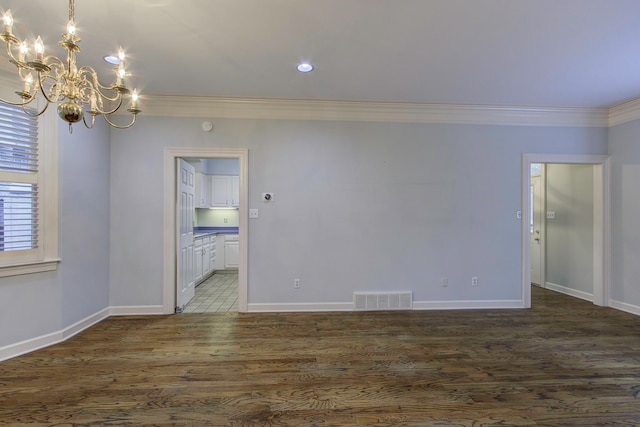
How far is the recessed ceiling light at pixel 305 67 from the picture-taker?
2842 mm

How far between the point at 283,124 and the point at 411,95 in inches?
65.0

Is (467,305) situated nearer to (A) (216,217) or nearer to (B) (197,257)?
(B) (197,257)

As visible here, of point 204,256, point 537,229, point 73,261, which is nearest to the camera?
point 73,261

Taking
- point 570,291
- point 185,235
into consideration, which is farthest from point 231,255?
point 570,291

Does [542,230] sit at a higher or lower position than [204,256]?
higher

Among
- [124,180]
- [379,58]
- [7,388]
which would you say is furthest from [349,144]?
[7,388]

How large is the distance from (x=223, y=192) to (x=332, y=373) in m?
5.29

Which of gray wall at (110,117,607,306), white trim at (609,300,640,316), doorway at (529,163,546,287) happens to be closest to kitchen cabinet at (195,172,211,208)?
gray wall at (110,117,607,306)

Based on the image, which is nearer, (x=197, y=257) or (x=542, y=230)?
(x=197, y=257)

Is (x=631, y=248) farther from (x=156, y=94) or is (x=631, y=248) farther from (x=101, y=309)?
(x=101, y=309)

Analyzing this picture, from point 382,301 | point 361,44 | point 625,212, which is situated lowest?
point 382,301

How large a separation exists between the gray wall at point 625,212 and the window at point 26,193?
268 inches

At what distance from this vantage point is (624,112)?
387 centimetres

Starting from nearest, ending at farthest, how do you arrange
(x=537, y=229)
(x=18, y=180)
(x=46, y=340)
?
(x=18, y=180), (x=46, y=340), (x=537, y=229)
